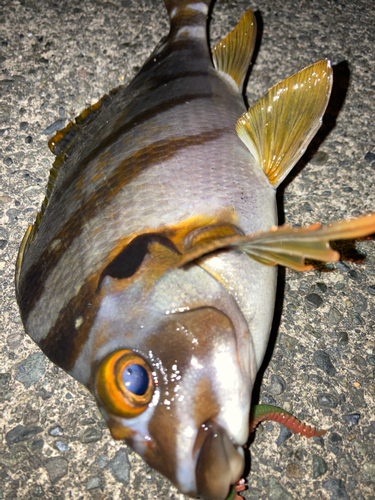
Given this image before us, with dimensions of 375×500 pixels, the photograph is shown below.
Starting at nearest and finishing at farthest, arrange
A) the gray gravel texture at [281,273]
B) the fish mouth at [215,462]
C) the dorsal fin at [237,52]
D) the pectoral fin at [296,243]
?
the pectoral fin at [296,243] < the fish mouth at [215,462] < the gray gravel texture at [281,273] < the dorsal fin at [237,52]

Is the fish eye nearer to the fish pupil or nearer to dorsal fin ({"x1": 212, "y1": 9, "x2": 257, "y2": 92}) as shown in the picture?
the fish pupil

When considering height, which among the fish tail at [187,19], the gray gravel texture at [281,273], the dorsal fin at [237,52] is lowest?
the gray gravel texture at [281,273]

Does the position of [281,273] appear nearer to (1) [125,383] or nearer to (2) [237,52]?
(1) [125,383]

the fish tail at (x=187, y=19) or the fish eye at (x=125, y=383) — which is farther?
the fish tail at (x=187, y=19)

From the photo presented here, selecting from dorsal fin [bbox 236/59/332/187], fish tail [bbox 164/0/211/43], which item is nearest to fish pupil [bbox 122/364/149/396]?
dorsal fin [bbox 236/59/332/187]

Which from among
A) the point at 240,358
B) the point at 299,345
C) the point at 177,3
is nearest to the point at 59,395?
the point at 240,358

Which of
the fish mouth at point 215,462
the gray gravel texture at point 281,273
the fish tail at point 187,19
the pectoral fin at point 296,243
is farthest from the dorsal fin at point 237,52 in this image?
the fish mouth at point 215,462

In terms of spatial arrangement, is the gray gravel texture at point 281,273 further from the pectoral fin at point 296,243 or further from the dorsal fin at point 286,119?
the pectoral fin at point 296,243
